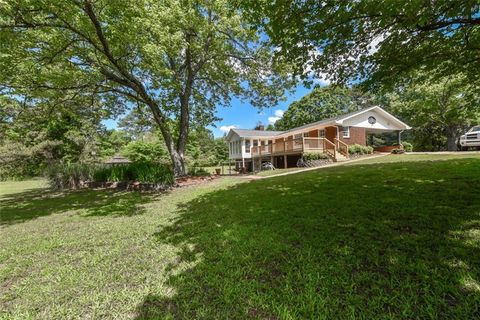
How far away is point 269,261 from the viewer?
10.3ft

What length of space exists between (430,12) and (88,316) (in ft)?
22.2

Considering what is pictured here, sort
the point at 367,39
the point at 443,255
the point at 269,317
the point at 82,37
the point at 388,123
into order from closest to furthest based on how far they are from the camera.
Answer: the point at 269,317 → the point at 443,255 → the point at 367,39 → the point at 82,37 → the point at 388,123

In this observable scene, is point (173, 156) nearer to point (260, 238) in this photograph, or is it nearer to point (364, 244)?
point (260, 238)

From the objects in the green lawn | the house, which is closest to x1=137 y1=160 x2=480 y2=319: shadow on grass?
the green lawn

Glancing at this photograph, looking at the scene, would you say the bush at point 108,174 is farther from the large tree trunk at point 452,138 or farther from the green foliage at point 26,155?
the large tree trunk at point 452,138

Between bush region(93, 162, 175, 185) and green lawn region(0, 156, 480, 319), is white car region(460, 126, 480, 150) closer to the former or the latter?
green lawn region(0, 156, 480, 319)

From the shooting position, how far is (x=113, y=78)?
10.5 metres

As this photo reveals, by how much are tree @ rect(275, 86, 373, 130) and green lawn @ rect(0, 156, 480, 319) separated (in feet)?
115

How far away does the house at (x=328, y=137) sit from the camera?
16844 mm

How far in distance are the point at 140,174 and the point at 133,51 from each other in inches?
228

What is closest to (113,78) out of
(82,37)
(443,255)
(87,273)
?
(82,37)

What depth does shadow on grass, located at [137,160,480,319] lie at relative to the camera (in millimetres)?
2230

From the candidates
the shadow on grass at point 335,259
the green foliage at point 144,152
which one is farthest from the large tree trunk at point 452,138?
the green foliage at point 144,152

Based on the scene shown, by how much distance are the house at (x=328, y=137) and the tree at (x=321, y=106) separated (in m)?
15.3
